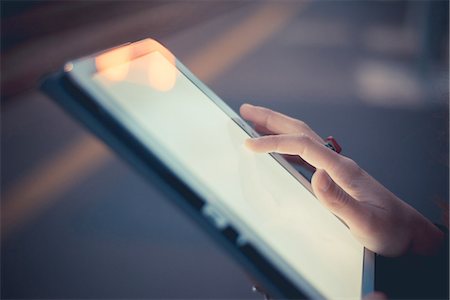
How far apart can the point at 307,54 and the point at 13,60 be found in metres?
1.12

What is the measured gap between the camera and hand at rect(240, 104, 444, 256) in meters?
0.51

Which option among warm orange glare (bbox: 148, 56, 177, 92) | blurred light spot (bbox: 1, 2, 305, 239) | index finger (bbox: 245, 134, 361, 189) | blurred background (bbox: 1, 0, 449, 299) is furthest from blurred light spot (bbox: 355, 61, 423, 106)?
warm orange glare (bbox: 148, 56, 177, 92)

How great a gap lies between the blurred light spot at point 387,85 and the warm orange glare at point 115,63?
3.98 ft

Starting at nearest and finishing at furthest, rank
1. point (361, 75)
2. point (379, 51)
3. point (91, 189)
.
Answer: point (91, 189), point (361, 75), point (379, 51)

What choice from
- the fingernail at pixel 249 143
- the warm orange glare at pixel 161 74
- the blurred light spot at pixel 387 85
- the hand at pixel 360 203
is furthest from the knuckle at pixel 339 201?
the blurred light spot at pixel 387 85

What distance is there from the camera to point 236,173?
0.47 m

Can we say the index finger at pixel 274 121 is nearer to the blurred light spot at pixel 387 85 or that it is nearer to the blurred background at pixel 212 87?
the blurred background at pixel 212 87

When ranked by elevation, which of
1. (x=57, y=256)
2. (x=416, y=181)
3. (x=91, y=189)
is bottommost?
(x=416, y=181)

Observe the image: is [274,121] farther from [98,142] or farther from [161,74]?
[98,142]

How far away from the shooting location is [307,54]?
169 cm

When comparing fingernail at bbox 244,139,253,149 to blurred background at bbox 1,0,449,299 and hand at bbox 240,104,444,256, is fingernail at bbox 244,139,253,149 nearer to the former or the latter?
hand at bbox 240,104,444,256

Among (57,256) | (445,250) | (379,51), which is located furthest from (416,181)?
(57,256)

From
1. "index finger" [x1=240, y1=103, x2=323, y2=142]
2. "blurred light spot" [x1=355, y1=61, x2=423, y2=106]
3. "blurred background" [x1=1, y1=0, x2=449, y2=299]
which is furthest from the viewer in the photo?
"blurred light spot" [x1=355, y1=61, x2=423, y2=106]

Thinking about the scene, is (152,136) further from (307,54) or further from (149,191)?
(307,54)
